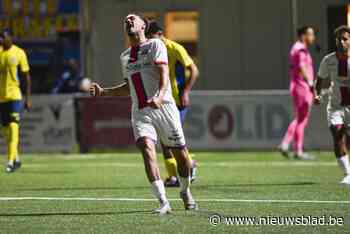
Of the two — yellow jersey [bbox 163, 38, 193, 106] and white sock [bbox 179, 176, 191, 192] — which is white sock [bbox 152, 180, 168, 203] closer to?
white sock [bbox 179, 176, 191, 192]

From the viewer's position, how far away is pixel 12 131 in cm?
1781

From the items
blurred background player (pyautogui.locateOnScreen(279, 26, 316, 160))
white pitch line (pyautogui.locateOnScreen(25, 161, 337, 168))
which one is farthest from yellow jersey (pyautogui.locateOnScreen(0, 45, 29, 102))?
blurred background player (pyautogui.locateOnScreen(279, 26, 316, 160))

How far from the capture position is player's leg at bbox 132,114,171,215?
11398mm

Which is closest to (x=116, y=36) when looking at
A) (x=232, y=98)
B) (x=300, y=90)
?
(x=232, y=98)

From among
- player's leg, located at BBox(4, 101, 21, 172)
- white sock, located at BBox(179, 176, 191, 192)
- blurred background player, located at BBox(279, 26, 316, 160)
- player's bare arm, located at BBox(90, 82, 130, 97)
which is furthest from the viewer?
blurred background player, located at BBox(279, 26, 316, 160)

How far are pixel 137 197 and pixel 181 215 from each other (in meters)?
2.09

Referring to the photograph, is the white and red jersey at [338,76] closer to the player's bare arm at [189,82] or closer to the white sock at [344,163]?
the white sock at [344,163]

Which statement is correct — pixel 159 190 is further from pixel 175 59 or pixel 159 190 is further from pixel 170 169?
pixel 170 169

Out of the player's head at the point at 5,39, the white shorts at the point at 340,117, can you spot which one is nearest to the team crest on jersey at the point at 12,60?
the player's head at the point at 5,39

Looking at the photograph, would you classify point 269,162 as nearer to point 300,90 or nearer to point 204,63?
point 300,90

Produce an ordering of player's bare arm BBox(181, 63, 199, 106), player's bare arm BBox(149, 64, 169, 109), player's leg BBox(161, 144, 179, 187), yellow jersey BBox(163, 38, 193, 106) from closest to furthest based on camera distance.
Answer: player's bare arm BBox(149, 64, 169, 109), player's bare arm BBox(181, 63, 199, 106), yellow jersey BBox(163, 38, 193, 106), player's leg BBox(161, 144, 179, 187)

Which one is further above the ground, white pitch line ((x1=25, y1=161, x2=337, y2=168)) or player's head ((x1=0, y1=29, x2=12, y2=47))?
player's head ((x1=0, y1=29, x2=12, y2=47))

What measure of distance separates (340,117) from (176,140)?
382 centimetres

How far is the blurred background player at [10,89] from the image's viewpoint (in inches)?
702
